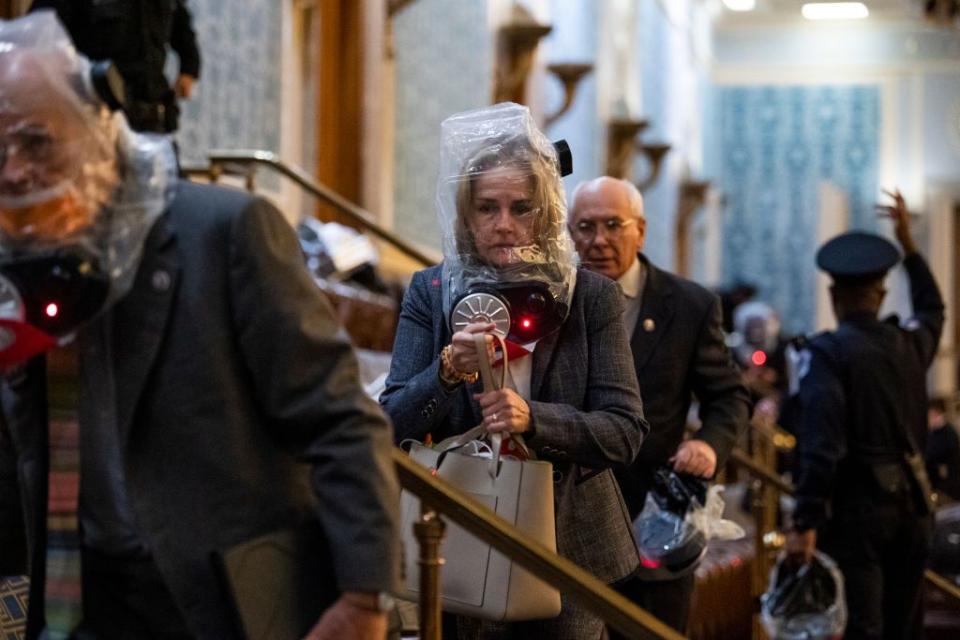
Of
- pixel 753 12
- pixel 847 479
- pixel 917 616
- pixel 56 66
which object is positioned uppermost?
pixel 753 12

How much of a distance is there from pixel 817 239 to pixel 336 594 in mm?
19796

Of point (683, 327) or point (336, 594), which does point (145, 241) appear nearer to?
point (336, 594)

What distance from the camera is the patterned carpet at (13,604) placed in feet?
10.4

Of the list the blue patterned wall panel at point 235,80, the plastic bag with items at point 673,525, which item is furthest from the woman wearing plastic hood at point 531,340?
the blue patterned wall panel at point 235,80

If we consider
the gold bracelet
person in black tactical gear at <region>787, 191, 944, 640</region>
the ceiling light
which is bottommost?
person in black tactical gear at <region>787, 191, 944, 640</region>

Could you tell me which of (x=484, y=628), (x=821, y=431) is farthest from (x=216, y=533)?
(x=821, y=431)

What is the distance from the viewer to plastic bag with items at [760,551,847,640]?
17.6 ft

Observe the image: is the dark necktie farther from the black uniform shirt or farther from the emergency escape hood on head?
the black uniform shirt

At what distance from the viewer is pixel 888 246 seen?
5465mm

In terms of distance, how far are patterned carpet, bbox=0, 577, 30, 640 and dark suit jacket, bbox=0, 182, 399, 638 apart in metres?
1.09

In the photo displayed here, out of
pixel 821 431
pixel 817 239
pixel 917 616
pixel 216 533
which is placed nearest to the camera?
pixel 216 533

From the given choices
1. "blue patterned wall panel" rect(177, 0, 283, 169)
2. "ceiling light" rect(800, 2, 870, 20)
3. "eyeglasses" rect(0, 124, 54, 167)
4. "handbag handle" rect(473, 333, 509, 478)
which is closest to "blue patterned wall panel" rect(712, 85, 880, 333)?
"ceiling light" rect(800, 2, 870, 20)

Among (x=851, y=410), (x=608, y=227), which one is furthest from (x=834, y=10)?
(x=608, y=227)

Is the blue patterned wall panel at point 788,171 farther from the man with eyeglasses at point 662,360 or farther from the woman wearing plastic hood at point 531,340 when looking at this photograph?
the woman wearing plastic hood at point 531,340
